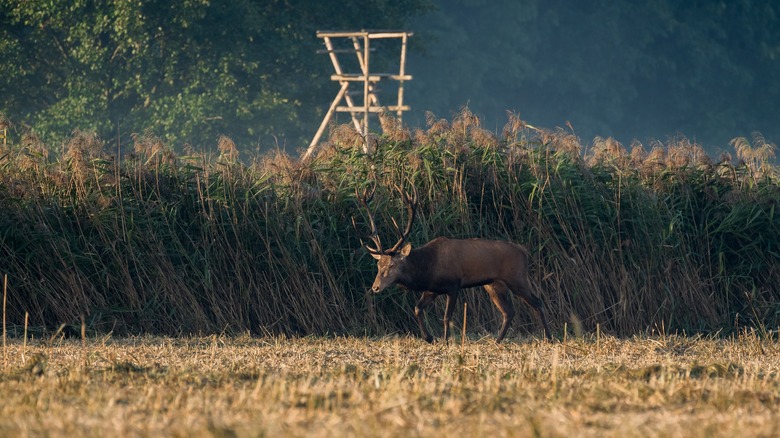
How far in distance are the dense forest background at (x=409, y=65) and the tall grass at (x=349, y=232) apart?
5.29 meters

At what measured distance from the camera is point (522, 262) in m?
11.8

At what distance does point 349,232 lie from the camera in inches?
496

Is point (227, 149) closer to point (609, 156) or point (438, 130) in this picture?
point (438, 130)

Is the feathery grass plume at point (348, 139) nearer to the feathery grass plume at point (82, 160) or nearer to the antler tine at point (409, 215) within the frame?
the antler tine at point (409, 215)

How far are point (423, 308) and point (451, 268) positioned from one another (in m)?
0.60

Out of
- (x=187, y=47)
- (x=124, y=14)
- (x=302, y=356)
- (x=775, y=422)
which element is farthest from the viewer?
(x=187, y=47)

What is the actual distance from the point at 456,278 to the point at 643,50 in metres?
37.8

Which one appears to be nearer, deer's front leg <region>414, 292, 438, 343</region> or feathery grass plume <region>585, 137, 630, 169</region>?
deer's front leg <region>414, 292, 438, 343</region>

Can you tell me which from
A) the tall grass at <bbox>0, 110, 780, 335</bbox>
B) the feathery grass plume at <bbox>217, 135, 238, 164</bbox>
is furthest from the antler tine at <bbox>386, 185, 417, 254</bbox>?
the feathery grass plume at <bbox>217, 135, 238, 164</bbox>

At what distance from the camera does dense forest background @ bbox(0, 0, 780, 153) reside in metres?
29.8

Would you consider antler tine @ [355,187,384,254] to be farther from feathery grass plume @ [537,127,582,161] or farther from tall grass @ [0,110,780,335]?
feathery grass plume @ [537,127,582,161]

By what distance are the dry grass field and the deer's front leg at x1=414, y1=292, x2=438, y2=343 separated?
528mm

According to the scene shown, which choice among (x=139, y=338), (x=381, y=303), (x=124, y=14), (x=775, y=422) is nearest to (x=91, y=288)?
(x=139, y=338)

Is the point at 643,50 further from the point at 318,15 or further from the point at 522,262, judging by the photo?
the point at 522,262
